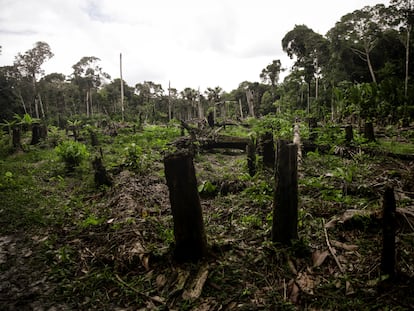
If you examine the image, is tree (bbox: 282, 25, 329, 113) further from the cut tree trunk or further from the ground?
the ground

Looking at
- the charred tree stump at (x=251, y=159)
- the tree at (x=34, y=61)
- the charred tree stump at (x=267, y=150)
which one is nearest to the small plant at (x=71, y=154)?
the charred tree stump at (x=251, y=159)

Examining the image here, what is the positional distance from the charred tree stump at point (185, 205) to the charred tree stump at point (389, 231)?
5.56 ft

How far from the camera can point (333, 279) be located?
245 cm

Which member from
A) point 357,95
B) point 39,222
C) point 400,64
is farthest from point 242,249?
point 400,64

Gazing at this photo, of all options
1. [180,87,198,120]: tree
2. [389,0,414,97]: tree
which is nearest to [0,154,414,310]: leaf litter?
[389,0,414,97]: tree

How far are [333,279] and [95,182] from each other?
19.1 feet

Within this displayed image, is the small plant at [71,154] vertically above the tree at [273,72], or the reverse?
the tree at [273,72]

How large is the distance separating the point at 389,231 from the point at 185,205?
6.03ft

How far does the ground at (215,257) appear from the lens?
7.79ft

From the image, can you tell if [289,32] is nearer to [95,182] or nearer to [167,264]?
[95,182]

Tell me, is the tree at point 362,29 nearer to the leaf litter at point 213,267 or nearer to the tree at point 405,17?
the tree at point 405,17

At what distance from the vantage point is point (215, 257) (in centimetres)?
298

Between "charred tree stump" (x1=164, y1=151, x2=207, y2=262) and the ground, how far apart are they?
0.17 metres

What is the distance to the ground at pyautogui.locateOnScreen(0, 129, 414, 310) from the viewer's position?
2373 millimetres
